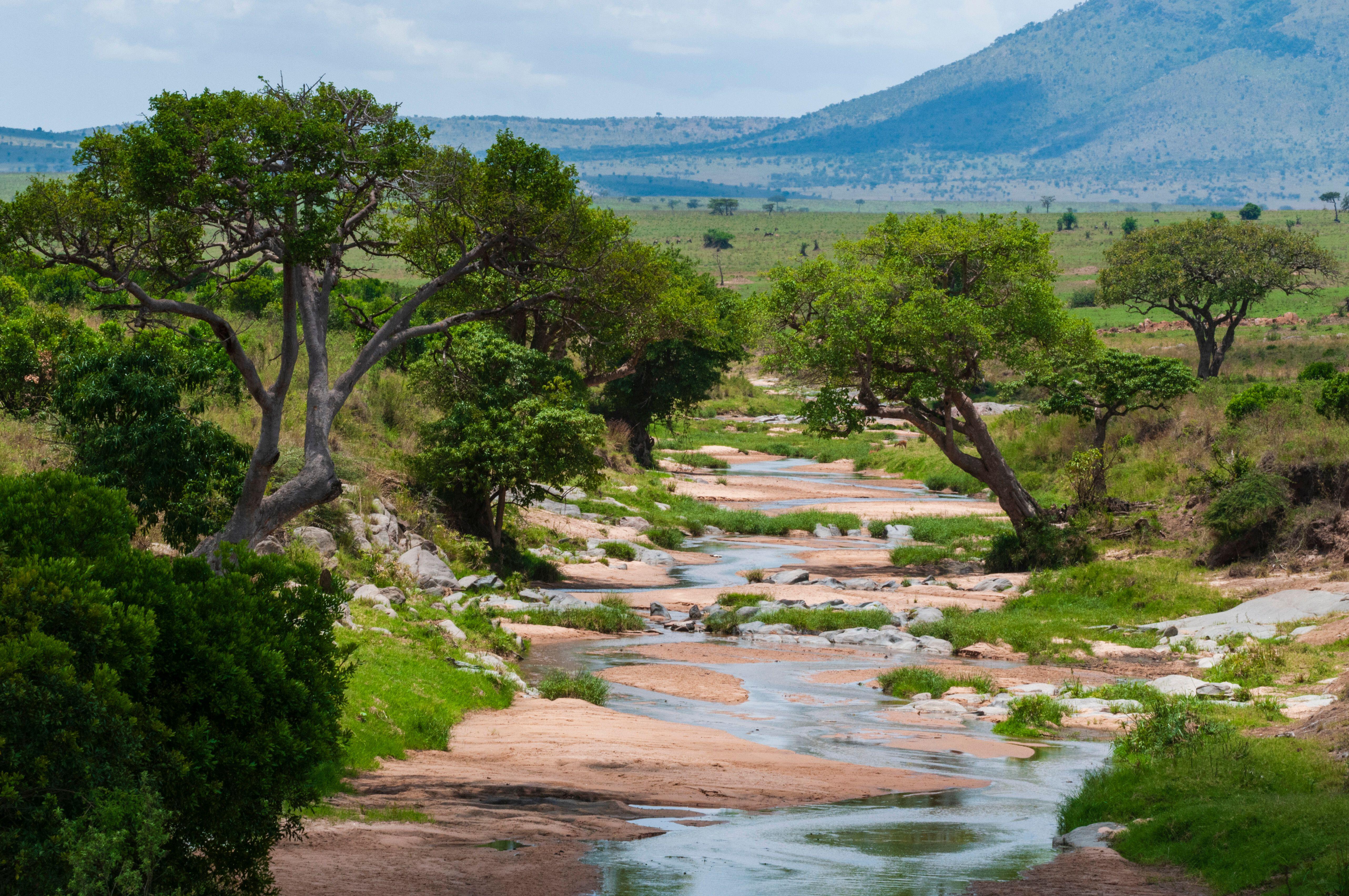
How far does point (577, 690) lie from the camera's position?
18594 mm

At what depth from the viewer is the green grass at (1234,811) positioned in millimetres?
8984

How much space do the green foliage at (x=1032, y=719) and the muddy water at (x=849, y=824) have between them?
29 centimetres

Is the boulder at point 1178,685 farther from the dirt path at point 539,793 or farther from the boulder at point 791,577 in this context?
the boulder at point 791,577

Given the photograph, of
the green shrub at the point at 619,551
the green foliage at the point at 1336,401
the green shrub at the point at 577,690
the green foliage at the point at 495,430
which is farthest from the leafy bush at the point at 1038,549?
the green shrub at the point at 577,690

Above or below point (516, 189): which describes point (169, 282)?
below

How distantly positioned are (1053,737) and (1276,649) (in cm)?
594

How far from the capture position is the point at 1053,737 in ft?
55.5

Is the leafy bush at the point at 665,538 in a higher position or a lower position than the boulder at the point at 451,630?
lower

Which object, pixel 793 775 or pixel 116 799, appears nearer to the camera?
pixel 116 799

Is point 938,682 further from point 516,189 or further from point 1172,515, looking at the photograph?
point 1172,515

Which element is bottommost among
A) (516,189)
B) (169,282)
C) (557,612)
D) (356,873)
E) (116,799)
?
(557,612)

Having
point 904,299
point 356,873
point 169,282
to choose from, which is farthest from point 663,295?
point 356,873

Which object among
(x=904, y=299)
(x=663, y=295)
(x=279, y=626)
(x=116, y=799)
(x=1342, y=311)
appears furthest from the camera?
(x=1342, y=311)

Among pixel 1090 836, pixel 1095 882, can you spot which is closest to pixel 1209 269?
pixel 1090 836
